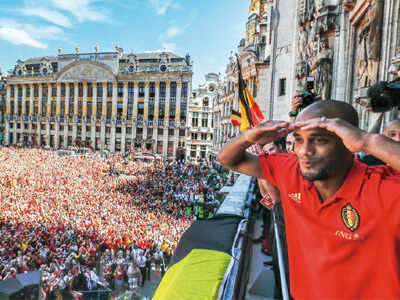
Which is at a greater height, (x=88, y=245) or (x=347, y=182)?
(x=347, y=182)

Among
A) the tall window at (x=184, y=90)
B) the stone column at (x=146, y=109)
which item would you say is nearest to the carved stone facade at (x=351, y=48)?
the tall window at (x=184, y=90)

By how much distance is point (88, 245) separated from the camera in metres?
11.0

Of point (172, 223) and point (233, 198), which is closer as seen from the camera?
point (233, 198)

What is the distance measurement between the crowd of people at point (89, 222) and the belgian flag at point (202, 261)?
6590 mm

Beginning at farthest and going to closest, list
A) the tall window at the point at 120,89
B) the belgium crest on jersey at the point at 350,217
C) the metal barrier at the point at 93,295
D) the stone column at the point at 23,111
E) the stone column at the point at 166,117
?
1. the stone column at the point at 23,111
2. the tall window at the point at 120,89
3. the stone column at the point at 166,117
4. the metal barrier at the point at 93,295
5. the belgium crest on jersey at the point at 350,217

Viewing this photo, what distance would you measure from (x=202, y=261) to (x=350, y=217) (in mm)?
1984

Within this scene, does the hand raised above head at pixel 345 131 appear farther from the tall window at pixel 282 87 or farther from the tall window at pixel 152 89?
the tall window at pixel 152 89

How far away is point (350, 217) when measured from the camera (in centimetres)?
148

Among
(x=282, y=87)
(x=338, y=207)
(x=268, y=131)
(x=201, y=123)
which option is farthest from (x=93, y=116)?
(x=338, y=207)

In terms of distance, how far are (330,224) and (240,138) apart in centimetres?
78

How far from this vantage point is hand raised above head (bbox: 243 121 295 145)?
1602 mm

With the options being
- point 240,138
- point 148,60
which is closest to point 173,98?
point 148,60

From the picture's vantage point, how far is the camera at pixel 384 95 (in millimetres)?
2828

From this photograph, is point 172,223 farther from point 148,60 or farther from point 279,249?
point 148,60
